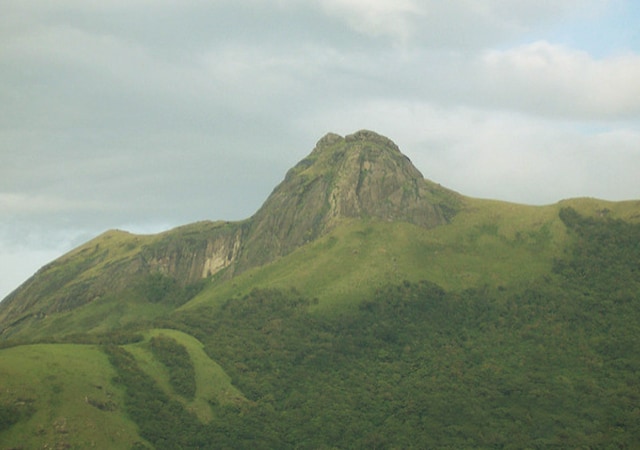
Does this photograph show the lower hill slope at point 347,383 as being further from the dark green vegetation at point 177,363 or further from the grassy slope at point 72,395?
the dark green vegetation at point 177,363

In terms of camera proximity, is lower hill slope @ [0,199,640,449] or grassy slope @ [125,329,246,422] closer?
lower hill slope @ [0,199,640,449]

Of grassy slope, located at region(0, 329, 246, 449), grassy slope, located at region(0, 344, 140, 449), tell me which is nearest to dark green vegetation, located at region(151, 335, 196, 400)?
grassy slope, located at region(0, 329, 246, 449)

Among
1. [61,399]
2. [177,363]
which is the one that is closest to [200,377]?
[177,363]

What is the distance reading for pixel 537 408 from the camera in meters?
156

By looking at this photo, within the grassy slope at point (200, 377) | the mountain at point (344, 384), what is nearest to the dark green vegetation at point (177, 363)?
the mountain at point (344, 384)

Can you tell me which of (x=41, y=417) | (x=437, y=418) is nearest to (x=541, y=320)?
(x=437, y=418)

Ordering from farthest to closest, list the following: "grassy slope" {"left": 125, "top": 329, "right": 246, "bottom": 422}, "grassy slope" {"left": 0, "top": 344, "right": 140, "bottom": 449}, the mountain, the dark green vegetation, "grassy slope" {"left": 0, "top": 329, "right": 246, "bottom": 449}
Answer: the dark green vegetation, "grassy slope" {"left": 125, "top": 329, "right": 246, "bottom": 422}, the mountain, "grassy slope" {"left": 0, "top": 329, "right": 246, "bottom": 449}, "grassy slope" {"left": 0, "top": 344, "right": 140, "bottom": 449}

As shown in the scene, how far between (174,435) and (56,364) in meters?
30.3

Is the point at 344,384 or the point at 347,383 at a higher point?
the point at 347,383

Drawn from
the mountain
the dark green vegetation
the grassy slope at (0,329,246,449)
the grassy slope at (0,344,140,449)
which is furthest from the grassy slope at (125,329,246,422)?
the grassy slope at (0,344,140,449)

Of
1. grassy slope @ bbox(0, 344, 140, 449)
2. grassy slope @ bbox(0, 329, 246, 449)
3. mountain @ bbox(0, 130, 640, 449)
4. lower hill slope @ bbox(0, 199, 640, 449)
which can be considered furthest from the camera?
lower hill slope @ bbox(0, 199, 640, 449)

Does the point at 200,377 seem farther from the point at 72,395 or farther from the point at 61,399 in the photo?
the point at 61,399

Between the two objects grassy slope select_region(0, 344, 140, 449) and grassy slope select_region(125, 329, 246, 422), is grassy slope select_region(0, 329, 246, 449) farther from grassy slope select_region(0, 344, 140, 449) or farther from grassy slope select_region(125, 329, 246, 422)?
grassy slope select_region(125, 329, 246, 422)

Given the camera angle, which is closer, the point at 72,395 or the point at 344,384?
the point at 72,395
